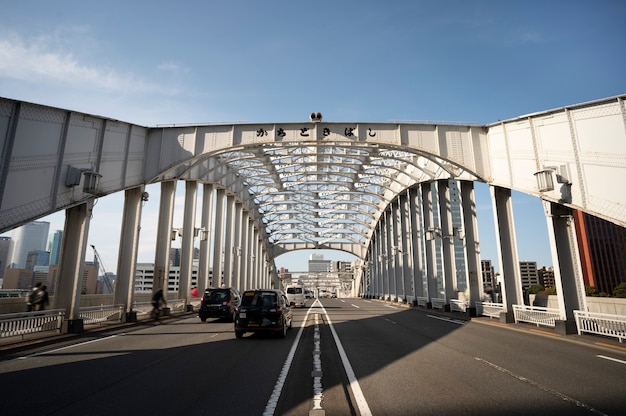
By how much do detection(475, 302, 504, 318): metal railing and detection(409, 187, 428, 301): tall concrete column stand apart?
1003 centimetres

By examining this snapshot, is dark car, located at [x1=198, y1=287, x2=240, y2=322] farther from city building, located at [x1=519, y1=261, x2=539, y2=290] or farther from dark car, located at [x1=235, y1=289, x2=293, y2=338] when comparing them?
city building, located at [x1=519, y1=261, x2=539, y2=290]

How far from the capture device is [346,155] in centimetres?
2636

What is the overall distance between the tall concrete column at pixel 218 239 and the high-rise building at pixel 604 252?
318ft

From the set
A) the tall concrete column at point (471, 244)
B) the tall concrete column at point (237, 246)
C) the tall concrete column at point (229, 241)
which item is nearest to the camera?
the tall concrete column at point (471, 244)

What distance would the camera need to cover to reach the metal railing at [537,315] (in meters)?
13.8

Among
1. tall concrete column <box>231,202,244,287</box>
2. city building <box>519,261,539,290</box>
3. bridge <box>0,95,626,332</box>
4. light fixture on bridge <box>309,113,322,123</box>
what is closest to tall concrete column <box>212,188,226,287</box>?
bridge <box>0,95,626,332</box>

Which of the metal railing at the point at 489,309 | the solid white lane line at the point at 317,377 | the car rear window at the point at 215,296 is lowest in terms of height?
the solid white lane line at the point at 317,377

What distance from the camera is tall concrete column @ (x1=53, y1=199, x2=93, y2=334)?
13406 millimetres

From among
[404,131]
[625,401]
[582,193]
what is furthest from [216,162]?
[625,401]

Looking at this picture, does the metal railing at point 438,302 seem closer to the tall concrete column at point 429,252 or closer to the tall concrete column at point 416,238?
the tall concrete column at point 429,252

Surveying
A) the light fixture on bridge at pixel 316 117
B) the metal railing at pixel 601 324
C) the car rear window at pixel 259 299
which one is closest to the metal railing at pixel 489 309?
the metal railing at pixel 601 324

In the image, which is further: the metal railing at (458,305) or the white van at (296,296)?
the white van at (296,296)

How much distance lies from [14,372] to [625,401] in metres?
10.4

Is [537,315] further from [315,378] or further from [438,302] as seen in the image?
[315,378]
